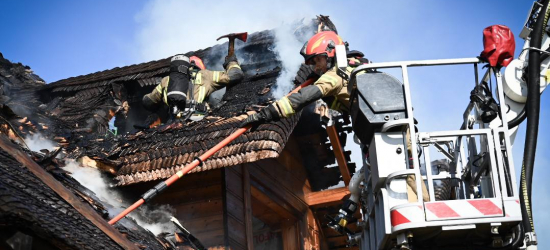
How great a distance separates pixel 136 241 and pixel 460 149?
3182 mm

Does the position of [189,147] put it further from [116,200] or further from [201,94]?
[201,94]

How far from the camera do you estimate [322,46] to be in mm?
9234

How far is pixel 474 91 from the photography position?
766 centimetres

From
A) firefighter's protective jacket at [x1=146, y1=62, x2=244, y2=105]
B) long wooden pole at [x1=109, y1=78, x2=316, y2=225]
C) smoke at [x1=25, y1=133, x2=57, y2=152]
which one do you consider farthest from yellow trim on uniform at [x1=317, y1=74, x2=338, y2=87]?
firefighter's protective jacket at [x1=146, y1=62, x2=244, y2=105]

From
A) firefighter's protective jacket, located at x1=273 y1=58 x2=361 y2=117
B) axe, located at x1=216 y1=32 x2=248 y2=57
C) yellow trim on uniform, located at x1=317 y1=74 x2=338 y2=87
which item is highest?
axe, located at x1=216 y1=32 x2=248 y2=57

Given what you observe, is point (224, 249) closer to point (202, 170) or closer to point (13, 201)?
point (202, 170)

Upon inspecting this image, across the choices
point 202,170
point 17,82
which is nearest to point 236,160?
point 202,170

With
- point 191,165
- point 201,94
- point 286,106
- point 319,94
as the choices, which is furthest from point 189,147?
point 201,94

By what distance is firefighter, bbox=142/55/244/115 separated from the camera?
1264cm

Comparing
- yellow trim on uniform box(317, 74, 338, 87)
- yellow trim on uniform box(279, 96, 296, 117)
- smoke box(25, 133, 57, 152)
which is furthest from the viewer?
smoke box(25, 133, 57, 152)

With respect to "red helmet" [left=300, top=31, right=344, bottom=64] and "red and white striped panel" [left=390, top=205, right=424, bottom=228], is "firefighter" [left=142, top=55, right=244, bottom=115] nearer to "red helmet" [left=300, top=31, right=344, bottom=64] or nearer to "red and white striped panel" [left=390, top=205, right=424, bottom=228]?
"red helmet" [left=300, top=31, right=344, bottom=64]

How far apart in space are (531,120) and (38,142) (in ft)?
19.0

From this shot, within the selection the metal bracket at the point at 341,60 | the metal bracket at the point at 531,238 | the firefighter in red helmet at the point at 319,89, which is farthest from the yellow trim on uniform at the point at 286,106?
the metal bracket at the point at 531,238

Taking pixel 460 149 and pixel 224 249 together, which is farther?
pixel 224 249
